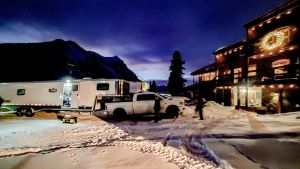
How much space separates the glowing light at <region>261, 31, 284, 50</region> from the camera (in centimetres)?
2098

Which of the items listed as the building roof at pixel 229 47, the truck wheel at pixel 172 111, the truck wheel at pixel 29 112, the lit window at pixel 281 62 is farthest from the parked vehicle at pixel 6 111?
the lit window at pixel 281 62

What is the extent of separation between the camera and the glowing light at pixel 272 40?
68.8 ft

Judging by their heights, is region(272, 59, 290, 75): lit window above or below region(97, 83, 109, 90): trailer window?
above

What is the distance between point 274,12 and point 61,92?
21146 mm

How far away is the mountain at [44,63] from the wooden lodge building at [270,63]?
41.8 metres

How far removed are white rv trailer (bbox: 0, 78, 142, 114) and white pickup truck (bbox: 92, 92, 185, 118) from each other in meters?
2.23

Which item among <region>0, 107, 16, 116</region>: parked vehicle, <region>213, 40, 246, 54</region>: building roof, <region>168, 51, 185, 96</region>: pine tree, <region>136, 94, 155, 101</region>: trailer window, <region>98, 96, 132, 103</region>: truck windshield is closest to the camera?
<region>136, 94, 155, 101</region>: trailer window

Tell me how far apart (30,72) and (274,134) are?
6259cm

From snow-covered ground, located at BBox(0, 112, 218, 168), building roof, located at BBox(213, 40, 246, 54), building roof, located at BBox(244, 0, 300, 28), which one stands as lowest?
snow-covered ground, located at BBox(0, 112, 218, 168)

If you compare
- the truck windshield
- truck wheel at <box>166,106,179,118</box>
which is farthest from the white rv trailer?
truck wheel at <box>166,106,179,118</box>

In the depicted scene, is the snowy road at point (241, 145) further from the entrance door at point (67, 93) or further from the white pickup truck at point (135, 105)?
the entrance door at point (67, 93)

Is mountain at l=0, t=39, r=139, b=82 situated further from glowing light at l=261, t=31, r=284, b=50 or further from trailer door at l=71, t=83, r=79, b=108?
glowing light at l=261, t=31, r=284, b=50

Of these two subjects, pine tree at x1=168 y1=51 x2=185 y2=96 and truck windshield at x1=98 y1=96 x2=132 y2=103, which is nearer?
truck windshield at x1=98 y1=96 x2=132 y2=103

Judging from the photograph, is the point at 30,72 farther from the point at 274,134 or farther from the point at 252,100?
the point at 274,134
